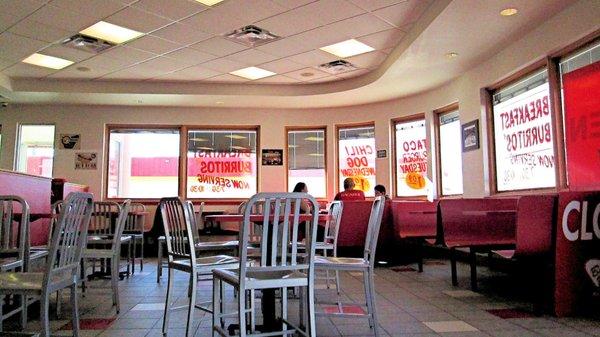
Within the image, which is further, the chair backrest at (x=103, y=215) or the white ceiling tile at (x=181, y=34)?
the white ceiling tile at (x=181, y=34)

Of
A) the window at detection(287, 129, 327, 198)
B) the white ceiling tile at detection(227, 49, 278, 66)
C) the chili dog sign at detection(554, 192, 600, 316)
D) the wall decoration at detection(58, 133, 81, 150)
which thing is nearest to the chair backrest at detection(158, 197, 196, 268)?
the chili dog sign at detection(554, 192, 600, 316)

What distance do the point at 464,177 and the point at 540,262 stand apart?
3.62 m

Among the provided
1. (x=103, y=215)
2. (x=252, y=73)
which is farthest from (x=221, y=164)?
(x=103, y=215)

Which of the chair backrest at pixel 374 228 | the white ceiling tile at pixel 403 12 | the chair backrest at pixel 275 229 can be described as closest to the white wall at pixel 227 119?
the white ceiling tile at pixel 403 12

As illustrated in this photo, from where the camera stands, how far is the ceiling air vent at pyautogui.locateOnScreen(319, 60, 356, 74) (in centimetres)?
692

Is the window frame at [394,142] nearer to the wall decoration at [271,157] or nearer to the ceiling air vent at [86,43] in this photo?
the wall decoration at [271,157]

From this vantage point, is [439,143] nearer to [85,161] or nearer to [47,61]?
[47,61]

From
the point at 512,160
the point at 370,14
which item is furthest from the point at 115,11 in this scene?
the point at 512,160

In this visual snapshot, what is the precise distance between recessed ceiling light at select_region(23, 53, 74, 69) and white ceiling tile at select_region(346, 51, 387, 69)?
434cm

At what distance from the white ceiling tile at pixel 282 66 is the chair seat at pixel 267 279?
4994 millimetres

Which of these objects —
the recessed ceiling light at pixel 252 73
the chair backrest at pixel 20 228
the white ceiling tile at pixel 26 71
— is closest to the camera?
the chair backrest at pixel 20 228

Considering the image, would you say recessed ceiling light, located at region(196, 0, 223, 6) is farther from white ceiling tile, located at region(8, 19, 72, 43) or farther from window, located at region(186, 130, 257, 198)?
window, located at region(186, 130, 257, 198)

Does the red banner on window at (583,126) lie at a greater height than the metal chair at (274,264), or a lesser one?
greater

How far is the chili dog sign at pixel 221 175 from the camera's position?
9.00 m
